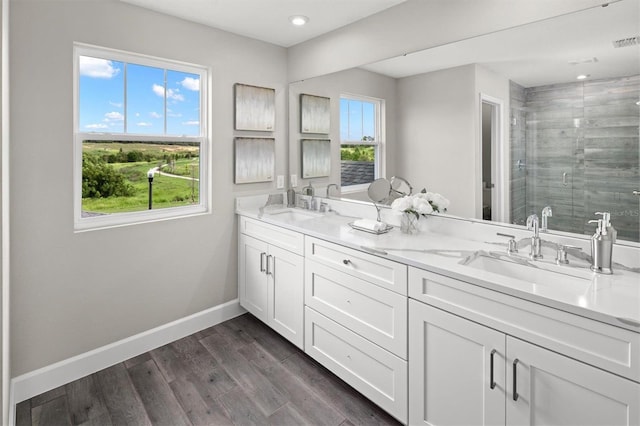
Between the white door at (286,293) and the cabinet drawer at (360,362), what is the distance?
96 millimetres

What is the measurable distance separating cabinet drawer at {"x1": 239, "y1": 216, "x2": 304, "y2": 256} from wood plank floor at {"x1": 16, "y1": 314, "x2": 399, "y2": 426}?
75 cm

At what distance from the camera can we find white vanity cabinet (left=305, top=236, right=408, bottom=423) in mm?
1715

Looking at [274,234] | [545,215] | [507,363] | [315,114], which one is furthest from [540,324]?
[315,114]

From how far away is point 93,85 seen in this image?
2.25 meters

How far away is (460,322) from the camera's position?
146 cm

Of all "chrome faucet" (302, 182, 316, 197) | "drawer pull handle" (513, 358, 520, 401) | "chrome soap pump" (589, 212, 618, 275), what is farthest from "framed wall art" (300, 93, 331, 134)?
"drawer pull handle" (513, 358, 520, 401)

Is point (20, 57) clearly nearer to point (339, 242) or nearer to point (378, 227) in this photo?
Result: point (339, 242)

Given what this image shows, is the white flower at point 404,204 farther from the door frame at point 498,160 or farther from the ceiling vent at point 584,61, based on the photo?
the ceiling vent at point 584,61

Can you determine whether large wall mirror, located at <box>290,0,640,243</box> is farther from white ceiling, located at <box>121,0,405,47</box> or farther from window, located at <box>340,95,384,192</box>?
white ceiling, located at <box>121,0,405,47</box>

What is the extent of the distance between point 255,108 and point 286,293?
1504 mm

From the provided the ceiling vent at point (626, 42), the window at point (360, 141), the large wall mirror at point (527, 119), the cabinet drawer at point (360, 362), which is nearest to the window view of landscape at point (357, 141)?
the window at point (360, 141)

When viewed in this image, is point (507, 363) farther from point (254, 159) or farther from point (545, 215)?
point (254, 159)

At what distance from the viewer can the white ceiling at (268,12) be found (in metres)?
2.27

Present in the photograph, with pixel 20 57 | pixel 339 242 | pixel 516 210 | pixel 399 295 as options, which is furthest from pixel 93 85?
pixel 516 210
